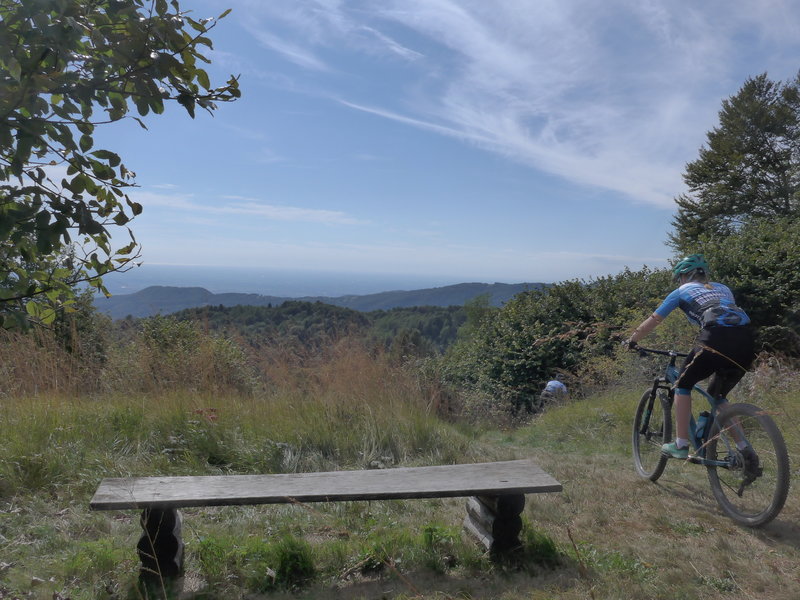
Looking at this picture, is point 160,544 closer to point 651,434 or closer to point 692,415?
point 692,415

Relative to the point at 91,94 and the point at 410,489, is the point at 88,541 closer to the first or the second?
the point at 410,489

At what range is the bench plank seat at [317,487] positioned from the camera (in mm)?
2871

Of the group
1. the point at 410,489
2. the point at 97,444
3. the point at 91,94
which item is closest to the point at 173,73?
the point at 91,94

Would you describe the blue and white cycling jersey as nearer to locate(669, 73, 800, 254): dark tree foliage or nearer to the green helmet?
the green helmet

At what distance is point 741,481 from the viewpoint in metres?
3.74

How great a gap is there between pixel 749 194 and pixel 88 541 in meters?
31.4

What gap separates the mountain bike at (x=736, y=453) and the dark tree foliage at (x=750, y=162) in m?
25.1

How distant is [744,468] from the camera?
3.60m

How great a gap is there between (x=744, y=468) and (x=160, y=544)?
11.3ft

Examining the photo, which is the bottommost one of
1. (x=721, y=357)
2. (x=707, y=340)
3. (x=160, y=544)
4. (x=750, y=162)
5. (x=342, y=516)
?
(x=342, y=516)

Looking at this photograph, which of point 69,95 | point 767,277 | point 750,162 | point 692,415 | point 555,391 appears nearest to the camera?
point 69,95

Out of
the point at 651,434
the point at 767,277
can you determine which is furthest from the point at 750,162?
the point at 651,434

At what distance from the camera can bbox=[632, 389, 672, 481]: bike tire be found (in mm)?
4395

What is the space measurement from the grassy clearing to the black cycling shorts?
358 mm
